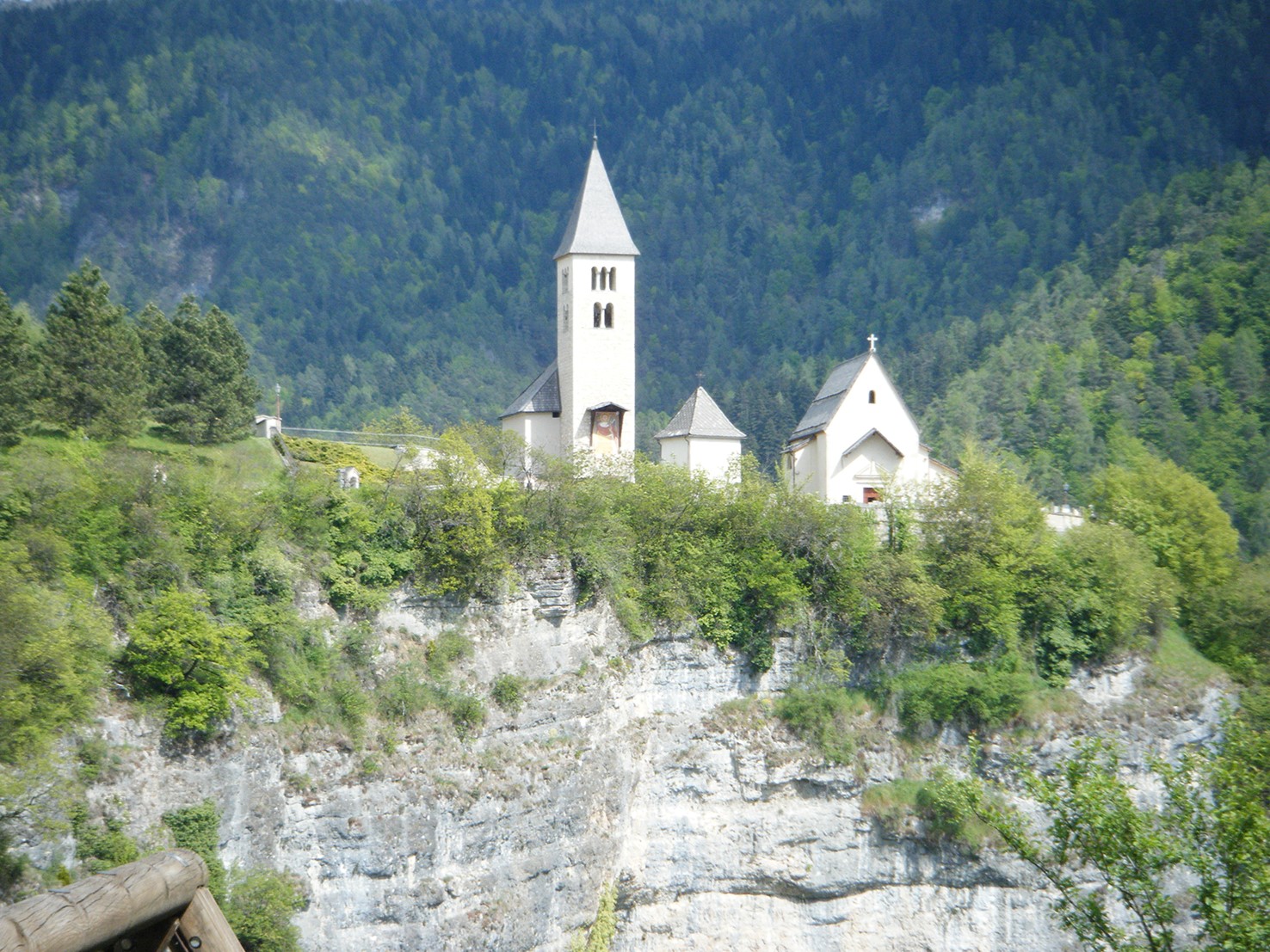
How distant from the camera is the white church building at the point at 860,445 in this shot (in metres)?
63.2

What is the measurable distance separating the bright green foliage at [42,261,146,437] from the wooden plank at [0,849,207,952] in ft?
141

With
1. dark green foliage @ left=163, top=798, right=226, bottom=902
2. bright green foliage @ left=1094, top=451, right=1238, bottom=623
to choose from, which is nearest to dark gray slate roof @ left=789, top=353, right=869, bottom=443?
bright green foliage @ left=1094, top=451, right=1238, bottom=623

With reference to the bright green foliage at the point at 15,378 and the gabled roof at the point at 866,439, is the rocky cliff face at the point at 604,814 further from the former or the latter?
the bright green foliage at the point at 15,378

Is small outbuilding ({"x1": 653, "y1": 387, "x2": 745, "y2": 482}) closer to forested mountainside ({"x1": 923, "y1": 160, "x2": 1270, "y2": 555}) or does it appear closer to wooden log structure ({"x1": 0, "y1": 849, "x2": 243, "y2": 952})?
forested mountainside ({"x1": 923, "y1": 160, "x2": 1270, "y2": 555})

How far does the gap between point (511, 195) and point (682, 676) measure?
346ft

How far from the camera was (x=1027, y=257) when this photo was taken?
14150cm

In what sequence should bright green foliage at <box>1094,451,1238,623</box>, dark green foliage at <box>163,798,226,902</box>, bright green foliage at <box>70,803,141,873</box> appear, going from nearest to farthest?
bright green foliage at <box>70,803,141,873</box> → dark green foliage at <box>163,798,226,902</box> → bright green foliage at <box>1094,451,1238,623</box>

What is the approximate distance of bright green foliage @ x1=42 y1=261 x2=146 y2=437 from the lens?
4706cm

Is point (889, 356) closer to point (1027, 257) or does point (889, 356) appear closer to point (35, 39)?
point (1027, 257)

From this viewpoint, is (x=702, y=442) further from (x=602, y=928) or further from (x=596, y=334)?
(x=602, y=928)

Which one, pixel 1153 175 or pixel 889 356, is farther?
pixel 1153 175

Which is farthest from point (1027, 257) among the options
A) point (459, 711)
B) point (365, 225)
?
point (459, 711)

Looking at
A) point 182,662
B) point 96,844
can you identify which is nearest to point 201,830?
point 96,844

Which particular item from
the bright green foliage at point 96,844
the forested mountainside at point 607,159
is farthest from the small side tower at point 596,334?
the forested mountainside at point 607,159
